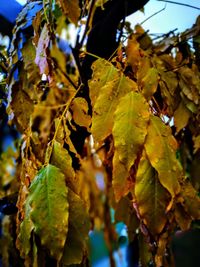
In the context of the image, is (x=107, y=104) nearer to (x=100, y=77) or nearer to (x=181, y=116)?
(x=100, y=77)

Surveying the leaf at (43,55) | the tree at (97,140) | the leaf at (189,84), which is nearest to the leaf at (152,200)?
the tree at (97,140)

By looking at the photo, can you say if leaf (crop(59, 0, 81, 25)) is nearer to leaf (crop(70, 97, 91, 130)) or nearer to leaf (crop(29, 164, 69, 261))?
leaf (crop(70, 97, 91, 130))

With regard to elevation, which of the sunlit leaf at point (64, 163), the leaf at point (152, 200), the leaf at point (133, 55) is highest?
the leaf at point (133, 55)

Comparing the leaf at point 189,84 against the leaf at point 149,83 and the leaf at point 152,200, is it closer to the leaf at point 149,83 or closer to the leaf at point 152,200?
the leaf at point 149,83

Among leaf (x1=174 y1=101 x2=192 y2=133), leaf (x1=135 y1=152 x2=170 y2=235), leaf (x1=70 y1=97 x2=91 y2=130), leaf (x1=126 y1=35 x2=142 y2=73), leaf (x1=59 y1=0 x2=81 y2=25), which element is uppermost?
leaf (x1=59 y1=0 x2=81 y2=25)

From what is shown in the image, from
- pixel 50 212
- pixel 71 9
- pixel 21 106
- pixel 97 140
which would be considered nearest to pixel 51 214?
pixel 50 212

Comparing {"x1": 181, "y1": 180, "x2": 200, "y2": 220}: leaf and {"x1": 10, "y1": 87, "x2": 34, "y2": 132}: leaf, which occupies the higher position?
{"x1": 10, "y1": 87, "x2": 34, "y2": 132}: leaf

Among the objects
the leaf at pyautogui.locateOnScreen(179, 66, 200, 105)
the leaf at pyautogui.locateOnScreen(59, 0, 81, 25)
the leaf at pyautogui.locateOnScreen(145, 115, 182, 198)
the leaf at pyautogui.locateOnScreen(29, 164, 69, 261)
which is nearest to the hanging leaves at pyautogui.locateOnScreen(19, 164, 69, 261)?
the leaf at pyautogui.locateOnScreen(29, 164, 69, 261)

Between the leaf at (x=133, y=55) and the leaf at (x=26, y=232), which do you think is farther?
the leaf at (x=133, y=55)
